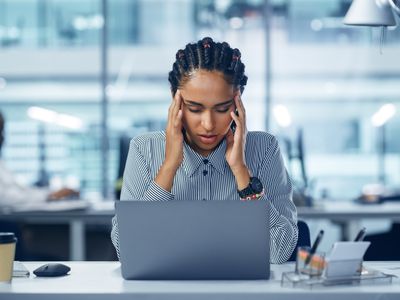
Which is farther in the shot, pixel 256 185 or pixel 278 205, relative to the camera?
pixel 278 205

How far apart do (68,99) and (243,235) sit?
5.96 m

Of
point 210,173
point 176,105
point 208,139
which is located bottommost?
point 210,173

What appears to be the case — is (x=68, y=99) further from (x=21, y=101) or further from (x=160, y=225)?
(x=160, y=225)

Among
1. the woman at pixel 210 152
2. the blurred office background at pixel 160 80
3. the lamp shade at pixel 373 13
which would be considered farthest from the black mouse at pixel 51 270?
the blurred office background at pixel 160 80

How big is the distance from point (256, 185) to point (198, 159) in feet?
0.85

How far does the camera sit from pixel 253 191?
2398 mm

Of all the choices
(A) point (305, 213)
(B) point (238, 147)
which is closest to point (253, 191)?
(B) point (238, 147)

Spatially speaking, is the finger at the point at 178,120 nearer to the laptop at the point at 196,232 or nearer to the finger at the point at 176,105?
the finger at the point at 176,105

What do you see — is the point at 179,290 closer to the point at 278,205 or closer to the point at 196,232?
the point at 196,232

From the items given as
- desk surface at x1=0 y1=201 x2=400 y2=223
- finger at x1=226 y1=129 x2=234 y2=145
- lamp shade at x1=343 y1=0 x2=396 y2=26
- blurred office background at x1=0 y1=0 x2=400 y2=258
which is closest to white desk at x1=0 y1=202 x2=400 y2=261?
desk surface at x1=0 y1=201 x2=400 y2=223

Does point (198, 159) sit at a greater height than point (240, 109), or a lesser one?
lesser

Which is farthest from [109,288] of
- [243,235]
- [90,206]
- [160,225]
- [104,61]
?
[104,61]

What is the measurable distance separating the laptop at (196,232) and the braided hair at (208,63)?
0.62m

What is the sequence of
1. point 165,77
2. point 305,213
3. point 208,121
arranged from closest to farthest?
point 208,121 < point 305,213 < point 165,77
